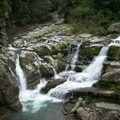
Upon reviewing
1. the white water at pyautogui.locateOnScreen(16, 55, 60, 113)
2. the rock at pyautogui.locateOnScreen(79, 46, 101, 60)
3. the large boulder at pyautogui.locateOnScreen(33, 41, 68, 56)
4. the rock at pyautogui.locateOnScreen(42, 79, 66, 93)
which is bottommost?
the white water at pyautogui.locateOnScreen(16, 55, 60, 113)

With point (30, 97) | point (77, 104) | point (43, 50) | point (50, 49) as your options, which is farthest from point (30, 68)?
point (77, 104)

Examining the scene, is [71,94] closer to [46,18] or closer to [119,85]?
[119,85]

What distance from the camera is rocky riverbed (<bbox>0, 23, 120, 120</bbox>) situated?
51.3ft

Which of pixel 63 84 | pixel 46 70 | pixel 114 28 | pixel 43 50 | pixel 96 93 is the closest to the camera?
pixel 96 93

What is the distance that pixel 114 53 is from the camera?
21.7 meters

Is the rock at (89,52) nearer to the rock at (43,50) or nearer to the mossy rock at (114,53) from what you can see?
the mossy rock at (114,53)

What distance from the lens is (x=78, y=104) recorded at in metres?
15.8

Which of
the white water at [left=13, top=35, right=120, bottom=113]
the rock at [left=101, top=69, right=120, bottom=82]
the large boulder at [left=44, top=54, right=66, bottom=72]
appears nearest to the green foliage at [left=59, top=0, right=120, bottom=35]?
the large boulder at [left=44, top=54, right=66, bottom=72]

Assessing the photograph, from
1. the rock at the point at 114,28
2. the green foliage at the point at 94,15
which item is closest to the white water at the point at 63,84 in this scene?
the rock at the point at 114,28

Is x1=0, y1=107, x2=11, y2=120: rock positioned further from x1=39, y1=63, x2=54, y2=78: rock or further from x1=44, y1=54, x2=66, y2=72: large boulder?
x1=44, y1=54, x2=66, y2=72: large boulder

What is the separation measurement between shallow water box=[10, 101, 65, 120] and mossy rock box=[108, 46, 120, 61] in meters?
7.35

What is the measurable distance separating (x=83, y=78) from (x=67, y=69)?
2.29 m

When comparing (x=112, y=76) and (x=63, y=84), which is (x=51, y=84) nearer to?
(x=63, y=84)

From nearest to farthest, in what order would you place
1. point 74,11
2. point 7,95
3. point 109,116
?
point 109,116
point 7,95
point 74,11
